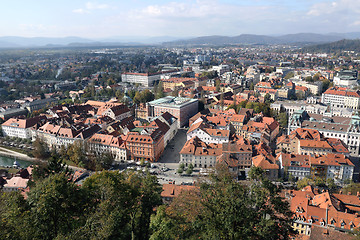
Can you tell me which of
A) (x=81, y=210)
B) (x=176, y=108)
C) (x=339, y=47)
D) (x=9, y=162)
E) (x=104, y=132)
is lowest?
(x=9, y=162)

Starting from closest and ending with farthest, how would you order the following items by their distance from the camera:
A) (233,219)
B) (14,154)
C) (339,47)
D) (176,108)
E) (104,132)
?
(233,219)
(104,132)
(14,154)
(176,108)
(339,47)

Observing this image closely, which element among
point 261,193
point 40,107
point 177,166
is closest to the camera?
point 261,193

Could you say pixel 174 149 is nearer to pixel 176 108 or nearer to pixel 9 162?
pixel 176 108

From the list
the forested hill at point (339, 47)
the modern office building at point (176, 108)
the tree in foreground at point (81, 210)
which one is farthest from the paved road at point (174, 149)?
the forested hill at point (339, 47)

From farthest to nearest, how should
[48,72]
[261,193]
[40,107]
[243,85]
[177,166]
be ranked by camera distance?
[48,72], [243,85], [40,107], [177,166], [261,193]

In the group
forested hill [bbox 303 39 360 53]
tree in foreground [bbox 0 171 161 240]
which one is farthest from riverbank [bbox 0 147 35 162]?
forested hill [bbox 303 39 360 53]

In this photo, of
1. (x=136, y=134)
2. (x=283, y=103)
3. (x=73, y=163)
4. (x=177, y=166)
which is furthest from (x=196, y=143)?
(x=283, y=103)

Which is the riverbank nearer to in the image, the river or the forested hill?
the river

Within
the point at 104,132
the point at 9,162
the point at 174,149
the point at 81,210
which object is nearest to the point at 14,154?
the point at 9,162

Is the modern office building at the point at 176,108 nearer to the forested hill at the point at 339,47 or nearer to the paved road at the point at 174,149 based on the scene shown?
the paved road at the point at 174,149

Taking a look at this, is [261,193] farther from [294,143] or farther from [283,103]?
[283,103]

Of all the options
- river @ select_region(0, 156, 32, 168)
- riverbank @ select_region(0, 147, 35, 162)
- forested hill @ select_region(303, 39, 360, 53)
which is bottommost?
river @ select_region(0, 156, 32, 168)
